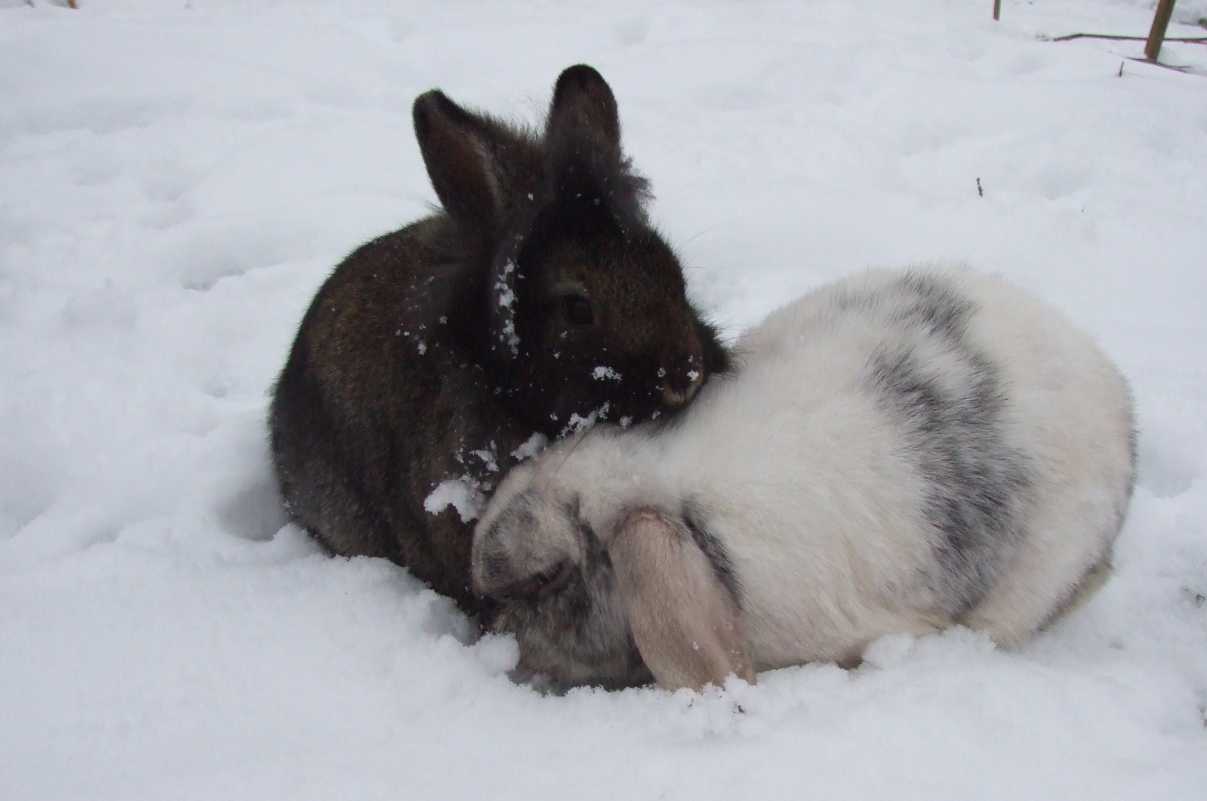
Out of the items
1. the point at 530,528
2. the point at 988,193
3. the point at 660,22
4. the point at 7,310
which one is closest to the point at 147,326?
the point at 7,310

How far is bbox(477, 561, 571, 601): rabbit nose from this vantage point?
207 centimetres

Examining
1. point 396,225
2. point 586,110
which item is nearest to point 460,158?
point 586,110

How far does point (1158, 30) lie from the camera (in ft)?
19.4

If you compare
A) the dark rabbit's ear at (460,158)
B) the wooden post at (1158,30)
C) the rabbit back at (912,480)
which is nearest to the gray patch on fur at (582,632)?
the rabbit back at (912,480)

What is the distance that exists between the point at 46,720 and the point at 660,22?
5.74 meters

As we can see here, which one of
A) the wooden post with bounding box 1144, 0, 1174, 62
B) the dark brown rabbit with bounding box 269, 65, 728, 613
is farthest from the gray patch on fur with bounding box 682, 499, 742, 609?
the wooden post with bounding box 1144, 0, 1174, 62

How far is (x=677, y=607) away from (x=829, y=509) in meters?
0.40

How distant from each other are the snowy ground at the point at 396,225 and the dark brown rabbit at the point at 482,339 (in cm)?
21

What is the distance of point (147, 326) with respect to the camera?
3393 millimetres

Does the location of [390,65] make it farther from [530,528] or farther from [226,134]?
[530,528]

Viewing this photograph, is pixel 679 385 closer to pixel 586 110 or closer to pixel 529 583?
pixel 529 583

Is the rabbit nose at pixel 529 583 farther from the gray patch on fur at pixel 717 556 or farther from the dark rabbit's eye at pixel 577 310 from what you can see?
the dark rabbit's eye at pixel 577 310

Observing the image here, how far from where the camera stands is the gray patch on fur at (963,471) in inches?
77.4

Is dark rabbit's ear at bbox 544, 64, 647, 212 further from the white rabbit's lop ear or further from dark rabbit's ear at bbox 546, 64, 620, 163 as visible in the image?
the white rabbit's lop ear
